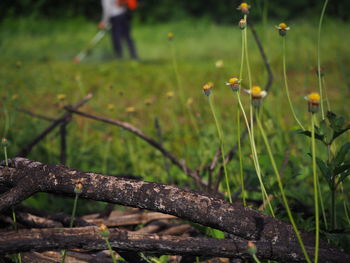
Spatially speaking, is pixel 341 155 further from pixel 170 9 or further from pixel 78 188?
pixel 170 9

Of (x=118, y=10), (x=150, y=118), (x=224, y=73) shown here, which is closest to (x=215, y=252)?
(x=150, y=118)

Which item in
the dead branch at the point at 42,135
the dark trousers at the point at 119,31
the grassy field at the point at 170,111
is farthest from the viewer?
the dark trousers at the point at 119,31

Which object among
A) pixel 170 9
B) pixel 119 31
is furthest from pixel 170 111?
pixel 170 9

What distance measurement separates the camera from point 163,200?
865mm

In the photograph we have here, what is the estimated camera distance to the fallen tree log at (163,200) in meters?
0.85

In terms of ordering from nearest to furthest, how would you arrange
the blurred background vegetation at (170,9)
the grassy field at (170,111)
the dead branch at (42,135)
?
1. the dead branch at (42,135)
2. the grassy field at (170,111)
3. the blurred background vegetation at (170,9)

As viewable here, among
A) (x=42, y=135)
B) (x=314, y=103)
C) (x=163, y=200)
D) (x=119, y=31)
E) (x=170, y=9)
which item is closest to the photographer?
(x=314, y=103)

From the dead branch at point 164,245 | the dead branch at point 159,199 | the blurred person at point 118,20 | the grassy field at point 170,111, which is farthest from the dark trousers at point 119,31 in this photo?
the dead branch at point 164,245

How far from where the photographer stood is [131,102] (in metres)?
3.84

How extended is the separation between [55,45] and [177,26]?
18.0 ft

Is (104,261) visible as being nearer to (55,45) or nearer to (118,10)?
(118,10)

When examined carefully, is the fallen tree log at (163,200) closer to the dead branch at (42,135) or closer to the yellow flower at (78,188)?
the yellow flower at (78,188)

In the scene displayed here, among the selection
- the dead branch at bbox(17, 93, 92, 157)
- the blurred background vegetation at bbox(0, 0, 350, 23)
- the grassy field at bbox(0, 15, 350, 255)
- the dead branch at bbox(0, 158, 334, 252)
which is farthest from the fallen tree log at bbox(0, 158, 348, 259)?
the blurred background vegetation at bbox(0, 0, 350, 23)

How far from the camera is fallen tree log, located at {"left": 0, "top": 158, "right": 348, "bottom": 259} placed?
85 centimetres
